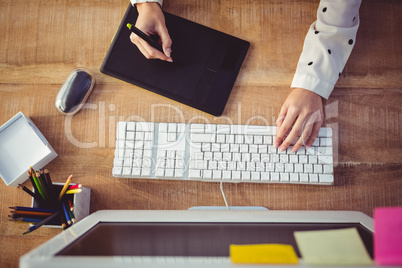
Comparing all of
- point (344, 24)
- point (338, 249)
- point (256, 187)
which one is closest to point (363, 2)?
point (344, 24)

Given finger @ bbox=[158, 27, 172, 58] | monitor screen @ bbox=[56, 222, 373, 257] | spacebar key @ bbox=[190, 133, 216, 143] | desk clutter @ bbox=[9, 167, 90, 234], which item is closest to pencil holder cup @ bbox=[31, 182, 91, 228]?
desk clutter @ bbox=[9, 167, 90, 234]

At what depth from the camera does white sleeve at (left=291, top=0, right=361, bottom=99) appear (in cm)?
74

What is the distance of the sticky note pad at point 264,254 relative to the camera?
15.6 inches

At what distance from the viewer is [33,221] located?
637 millimetres

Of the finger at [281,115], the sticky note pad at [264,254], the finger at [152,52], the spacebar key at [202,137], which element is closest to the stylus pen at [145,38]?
the finger at [152,52]

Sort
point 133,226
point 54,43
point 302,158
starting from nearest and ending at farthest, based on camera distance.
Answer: point 133,226 < point 302,158 < point 54,43

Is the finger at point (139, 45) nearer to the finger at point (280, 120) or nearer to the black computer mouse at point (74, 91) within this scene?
the black computer mouse at point (74, 91)

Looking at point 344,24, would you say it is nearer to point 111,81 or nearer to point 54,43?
point 111,81

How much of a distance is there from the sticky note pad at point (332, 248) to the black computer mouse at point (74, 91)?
1.98 ft

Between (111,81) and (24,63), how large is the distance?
24 centimetres

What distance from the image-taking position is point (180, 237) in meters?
0.51


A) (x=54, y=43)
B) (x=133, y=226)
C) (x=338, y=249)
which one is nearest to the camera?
(x=338, y=249)

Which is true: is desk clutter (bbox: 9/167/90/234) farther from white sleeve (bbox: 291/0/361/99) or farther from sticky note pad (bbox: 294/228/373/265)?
white sleeve (bbox: 291/0/361/99)

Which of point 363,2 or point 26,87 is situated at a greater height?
point 363,2
